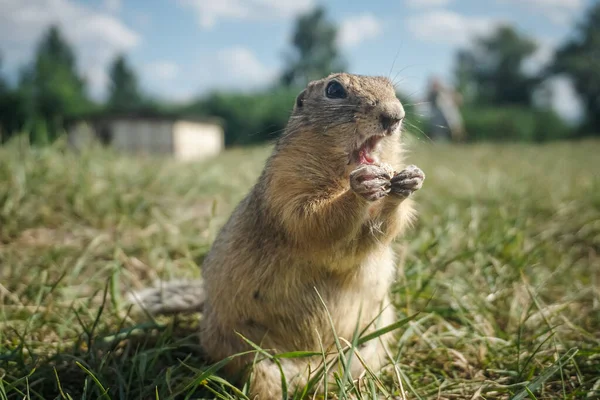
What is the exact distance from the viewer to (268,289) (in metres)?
2.21

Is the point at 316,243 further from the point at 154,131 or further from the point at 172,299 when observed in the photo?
the point at 154,131

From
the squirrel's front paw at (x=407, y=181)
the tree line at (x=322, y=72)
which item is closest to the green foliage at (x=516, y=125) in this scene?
the tree line at (x=322, y=72)

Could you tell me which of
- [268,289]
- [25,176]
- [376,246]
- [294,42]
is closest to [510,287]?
[376,246]

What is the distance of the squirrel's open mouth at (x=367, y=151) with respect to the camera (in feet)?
7.27

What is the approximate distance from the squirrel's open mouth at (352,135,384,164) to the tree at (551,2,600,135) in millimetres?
51528

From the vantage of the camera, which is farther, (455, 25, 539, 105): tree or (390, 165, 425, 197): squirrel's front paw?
(455, 25, 539, 105): tree

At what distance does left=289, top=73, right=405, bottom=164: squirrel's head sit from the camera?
6.96 ft

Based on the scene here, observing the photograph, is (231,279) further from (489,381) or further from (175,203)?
(175,203)

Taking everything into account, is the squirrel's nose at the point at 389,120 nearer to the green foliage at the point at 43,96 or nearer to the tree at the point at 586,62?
the green foliage at the point at 43,96

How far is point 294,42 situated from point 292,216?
66.7 metres

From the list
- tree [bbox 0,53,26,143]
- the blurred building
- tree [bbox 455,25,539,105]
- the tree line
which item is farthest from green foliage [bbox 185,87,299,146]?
tree [bbox 455,25,539,105]

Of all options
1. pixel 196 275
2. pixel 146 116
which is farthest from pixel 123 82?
pixel 196 275

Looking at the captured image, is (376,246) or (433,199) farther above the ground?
(376,246)

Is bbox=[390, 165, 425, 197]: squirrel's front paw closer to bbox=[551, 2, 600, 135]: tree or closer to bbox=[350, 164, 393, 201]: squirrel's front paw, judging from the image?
bbox=[350, 164, 393, 201]: squirrel's front paw
